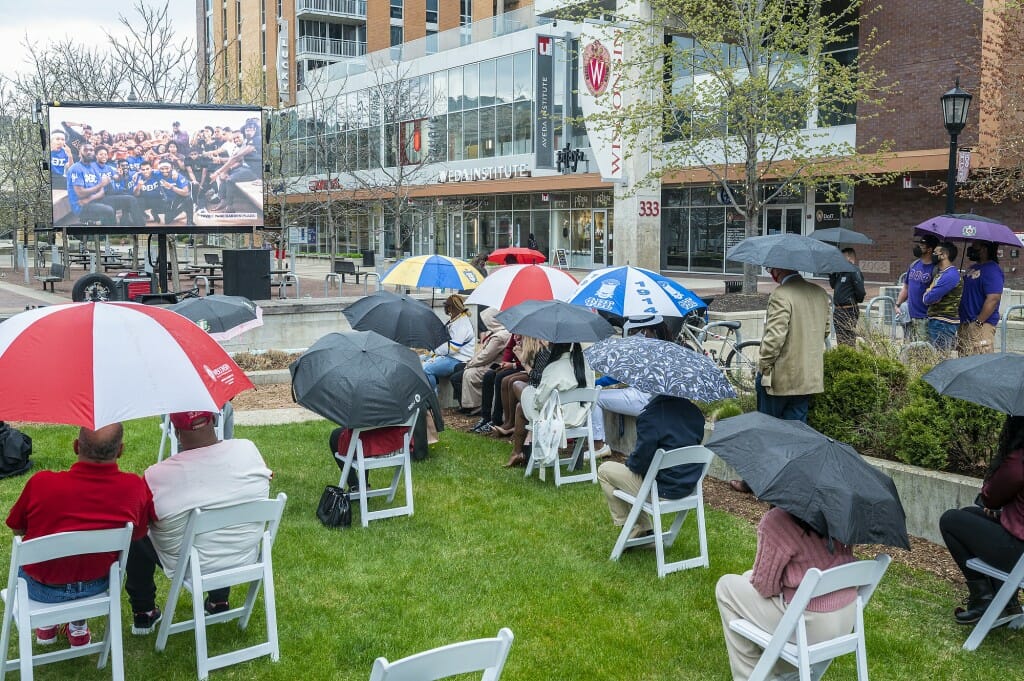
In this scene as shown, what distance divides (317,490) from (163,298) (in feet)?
22.0

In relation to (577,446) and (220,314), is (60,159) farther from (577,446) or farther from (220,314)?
(577,446)

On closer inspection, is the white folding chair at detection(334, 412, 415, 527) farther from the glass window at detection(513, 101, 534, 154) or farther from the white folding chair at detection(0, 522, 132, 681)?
the glass window at detection(513, 101, 534, 154)

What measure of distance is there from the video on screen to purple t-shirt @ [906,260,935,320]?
550 inches

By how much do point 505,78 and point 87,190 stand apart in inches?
987

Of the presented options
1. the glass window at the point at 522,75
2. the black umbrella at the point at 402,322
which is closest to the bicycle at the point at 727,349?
the black umbrella at the point at 402,322

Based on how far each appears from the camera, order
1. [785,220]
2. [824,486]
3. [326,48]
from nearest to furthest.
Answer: [824,486], [785,220], [326,48]

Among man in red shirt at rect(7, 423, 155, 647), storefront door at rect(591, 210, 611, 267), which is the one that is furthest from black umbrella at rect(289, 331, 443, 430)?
storefront door at rect(591, 210, 611, 267)

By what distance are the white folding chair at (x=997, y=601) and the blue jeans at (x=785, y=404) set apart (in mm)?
2732

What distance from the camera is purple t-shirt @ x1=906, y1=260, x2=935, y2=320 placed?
36.0ft

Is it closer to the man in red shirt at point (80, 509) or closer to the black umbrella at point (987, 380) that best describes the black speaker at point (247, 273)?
the man in red shirt at point (80, 509)

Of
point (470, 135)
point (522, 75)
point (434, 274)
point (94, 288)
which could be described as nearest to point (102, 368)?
point (434, 274)

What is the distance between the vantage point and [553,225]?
142 feet

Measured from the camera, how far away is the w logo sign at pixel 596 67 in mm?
24281

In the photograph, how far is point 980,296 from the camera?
10164 millimetres
